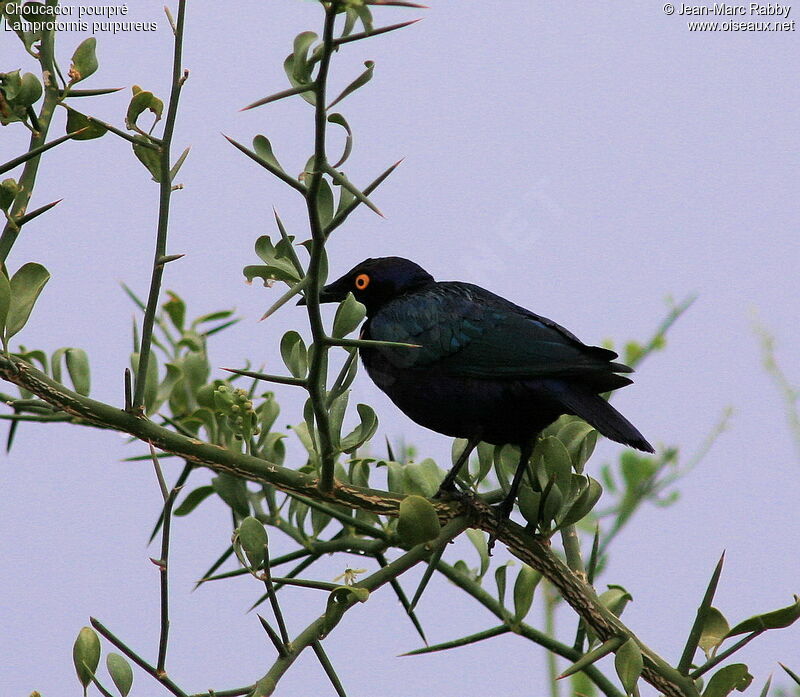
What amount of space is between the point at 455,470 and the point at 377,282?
47.6 inches

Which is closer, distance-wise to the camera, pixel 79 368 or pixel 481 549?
pixel 79 368

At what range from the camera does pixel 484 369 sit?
8.98 feet

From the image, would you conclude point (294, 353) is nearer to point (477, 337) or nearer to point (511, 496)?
point (511, 496)

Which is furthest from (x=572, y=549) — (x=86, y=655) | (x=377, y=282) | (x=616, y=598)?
(x=377, y=282)

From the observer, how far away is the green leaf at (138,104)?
1.51m

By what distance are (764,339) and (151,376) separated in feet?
4.84

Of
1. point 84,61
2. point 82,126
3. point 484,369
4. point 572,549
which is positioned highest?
point 84,61

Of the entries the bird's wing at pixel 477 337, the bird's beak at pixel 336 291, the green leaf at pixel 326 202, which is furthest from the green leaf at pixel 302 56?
the bird's beak at pixel 336 291

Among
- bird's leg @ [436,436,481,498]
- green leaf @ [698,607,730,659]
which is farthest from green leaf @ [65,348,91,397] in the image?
green leaf @ [698,607,730,659]

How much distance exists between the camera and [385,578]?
158 cm

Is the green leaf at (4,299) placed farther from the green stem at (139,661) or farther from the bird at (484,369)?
the bird at (484,369)

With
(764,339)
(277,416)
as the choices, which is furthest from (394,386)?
(764,339)

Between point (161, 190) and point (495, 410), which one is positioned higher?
point (161, 190)

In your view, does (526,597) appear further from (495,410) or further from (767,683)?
(495,410)
